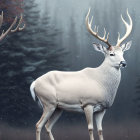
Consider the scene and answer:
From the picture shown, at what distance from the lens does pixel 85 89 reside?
6426 mm

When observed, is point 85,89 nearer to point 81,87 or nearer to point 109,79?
point 81,87

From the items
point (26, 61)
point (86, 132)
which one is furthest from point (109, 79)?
point (26, 61)

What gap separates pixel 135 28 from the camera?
8.52 m

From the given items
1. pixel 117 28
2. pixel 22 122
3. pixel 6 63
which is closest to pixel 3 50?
pixel 6 63

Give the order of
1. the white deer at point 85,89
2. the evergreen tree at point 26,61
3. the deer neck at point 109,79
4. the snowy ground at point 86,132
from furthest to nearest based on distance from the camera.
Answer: the evergreen tree at point 26,61 < the snowy ground at point 86,132 < the deer neck at point 109,79 < the white deer at point 85,89

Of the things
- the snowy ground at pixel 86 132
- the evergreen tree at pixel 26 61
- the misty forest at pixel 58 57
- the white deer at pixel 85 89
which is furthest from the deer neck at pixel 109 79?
the evergreen tree at pixel 26 61

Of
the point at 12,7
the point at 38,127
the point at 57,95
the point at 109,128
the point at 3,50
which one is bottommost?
the point at 109,128

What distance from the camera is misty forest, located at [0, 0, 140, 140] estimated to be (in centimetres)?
845

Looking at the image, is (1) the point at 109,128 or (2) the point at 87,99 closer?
(2) the point at 87,99

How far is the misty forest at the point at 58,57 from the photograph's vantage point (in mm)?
8445

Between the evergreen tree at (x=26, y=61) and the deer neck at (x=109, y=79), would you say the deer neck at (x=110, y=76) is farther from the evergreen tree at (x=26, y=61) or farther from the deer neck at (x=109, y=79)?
the evergreen tree at (x=26, y=61)

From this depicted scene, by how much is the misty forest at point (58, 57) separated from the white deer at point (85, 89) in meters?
1.86

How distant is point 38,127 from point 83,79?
94 centimetres

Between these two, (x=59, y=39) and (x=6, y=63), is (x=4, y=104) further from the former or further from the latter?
(x=59, y=39)
